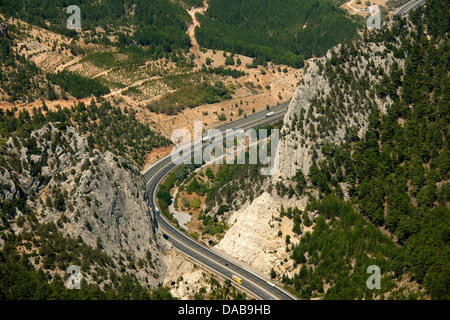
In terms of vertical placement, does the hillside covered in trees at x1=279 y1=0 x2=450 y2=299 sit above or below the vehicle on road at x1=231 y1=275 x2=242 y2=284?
above

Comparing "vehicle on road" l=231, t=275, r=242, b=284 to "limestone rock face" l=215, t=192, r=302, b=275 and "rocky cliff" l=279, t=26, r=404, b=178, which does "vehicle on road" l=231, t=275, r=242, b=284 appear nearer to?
"limestone rock face" l=215, t=192, r=302, b=275

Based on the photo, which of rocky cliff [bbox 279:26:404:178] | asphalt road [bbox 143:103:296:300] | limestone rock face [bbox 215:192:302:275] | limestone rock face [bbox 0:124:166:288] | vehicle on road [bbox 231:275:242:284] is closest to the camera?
limestone rock face [bbox 0:124:166:288]

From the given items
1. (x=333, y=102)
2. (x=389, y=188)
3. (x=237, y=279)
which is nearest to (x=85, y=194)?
(x=237, y=279)

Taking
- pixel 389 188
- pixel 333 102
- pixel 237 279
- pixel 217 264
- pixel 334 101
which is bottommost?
pixel 237 279

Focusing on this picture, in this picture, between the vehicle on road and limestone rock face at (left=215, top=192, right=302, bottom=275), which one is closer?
the vehicle on road

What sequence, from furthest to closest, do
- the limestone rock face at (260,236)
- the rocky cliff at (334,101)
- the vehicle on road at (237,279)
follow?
the rocky cliff at (334,101), the limestone rock face at (260,236), the vehicle on road at (237,279)

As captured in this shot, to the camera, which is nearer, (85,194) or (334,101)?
(85,194)

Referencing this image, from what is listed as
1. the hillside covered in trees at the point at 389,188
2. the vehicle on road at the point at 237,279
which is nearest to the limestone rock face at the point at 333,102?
the hillside covered in trees at the point at 389,188

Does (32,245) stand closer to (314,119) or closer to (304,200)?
(304,200)

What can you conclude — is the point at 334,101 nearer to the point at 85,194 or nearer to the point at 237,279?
the point at 237,279

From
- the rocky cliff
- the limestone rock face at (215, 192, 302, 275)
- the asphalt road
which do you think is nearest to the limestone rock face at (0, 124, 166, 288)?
the asphalt road

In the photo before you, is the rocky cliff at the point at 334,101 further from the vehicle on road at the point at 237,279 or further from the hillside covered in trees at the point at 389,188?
the vehicle on road at the point at 237,279
